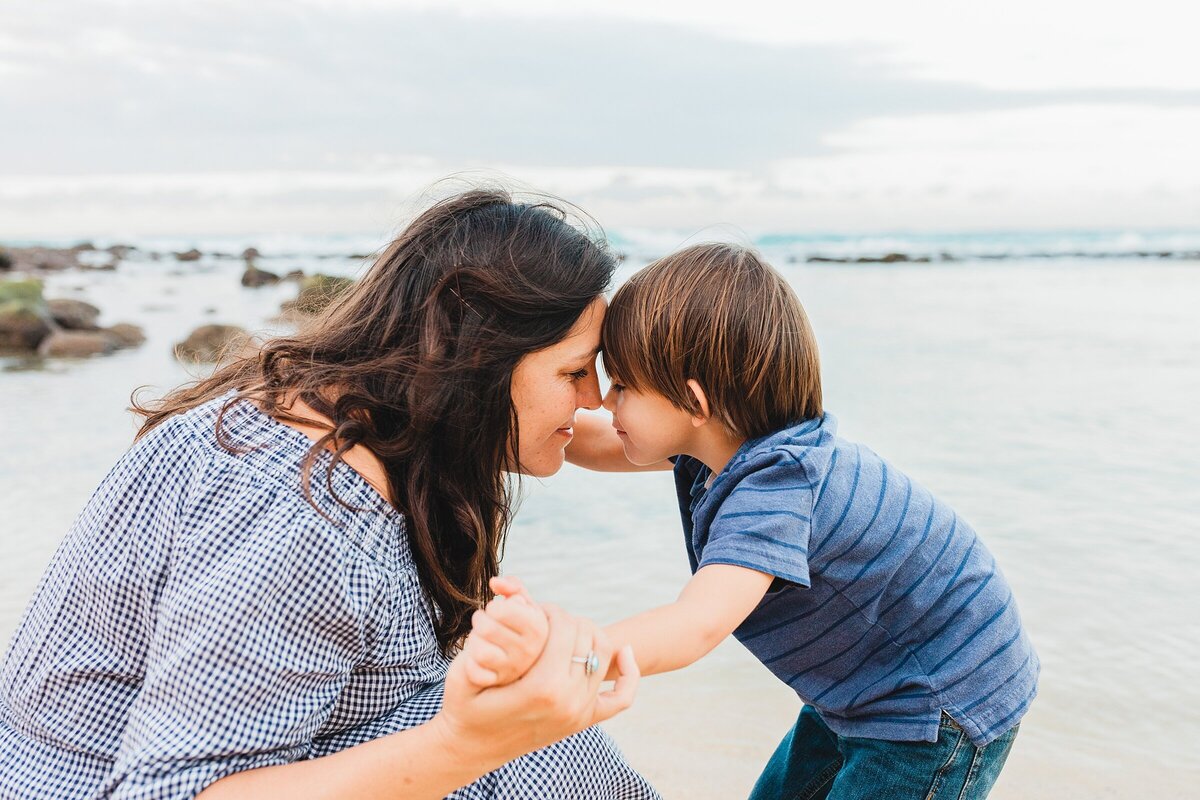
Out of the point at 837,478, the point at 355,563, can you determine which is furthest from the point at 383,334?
the point at 837,478

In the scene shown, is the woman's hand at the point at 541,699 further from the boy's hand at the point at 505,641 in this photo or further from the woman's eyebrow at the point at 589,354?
the woman's eyebrow at the point at 589,354

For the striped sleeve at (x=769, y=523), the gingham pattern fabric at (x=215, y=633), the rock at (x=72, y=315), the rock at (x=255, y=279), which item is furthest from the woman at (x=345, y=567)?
the rock at (x=255, y=279)

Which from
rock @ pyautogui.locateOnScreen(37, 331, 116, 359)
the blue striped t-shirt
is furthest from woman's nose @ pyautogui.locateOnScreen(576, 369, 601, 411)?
rock @ pyautogui.locateOnScreen(37, 331, 116, 359)

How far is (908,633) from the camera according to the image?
73.5 inches

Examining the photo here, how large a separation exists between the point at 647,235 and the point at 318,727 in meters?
31.5

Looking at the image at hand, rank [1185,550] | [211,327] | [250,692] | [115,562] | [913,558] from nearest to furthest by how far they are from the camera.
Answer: [250,692]
[115,562]
[913,558]
[1185,550]
[211,327]

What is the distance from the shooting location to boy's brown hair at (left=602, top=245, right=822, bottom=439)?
1914mm

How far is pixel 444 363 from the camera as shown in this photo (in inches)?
68.0

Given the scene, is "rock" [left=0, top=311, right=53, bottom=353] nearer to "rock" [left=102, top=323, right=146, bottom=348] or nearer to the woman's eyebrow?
"rock" [left=102, top=323, right=146, bottom=348]

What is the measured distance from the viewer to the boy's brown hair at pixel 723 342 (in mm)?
1914

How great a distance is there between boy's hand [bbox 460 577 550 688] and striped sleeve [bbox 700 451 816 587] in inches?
19.6

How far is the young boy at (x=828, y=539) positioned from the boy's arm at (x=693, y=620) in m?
0.05

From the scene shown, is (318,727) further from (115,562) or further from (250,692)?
(115,562)

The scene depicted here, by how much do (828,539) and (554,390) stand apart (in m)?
0.55
